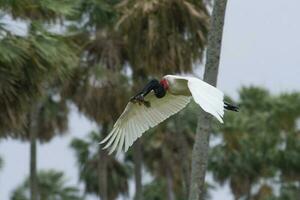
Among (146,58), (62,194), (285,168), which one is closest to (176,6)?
(146,58)

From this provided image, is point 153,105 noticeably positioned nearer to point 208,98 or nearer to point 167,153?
point 208,98

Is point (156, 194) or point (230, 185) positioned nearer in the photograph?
point (230, 185)

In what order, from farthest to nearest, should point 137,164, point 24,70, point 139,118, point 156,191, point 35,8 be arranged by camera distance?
point 156,191 < point 137,164 < point 35,8 < point 24,70 < point 139,118

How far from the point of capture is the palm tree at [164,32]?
18.4 meters

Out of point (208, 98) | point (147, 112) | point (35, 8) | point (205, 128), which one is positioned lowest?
point (208, 98)

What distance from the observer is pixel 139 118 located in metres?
9.95

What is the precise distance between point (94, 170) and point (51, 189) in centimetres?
161

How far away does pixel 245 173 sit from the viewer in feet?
105

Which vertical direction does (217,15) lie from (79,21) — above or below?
below

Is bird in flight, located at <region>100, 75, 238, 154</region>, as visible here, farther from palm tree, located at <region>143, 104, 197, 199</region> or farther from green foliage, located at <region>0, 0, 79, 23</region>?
palm tree, located at <region>143, 104, 197, 199</region>

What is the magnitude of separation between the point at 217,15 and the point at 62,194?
21.9 m

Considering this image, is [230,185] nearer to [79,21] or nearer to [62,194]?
[62,194]

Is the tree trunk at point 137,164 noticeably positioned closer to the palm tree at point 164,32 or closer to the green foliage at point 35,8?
the palm tree at point 164,32

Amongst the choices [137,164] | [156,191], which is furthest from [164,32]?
[156,191]
